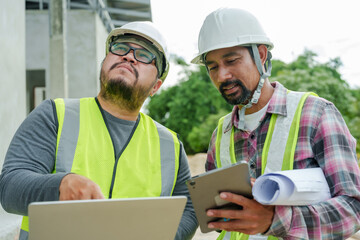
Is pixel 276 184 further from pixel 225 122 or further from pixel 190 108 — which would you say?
pixel 190 108

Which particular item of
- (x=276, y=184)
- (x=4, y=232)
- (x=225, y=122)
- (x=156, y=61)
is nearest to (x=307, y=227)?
(x=276, y=184)

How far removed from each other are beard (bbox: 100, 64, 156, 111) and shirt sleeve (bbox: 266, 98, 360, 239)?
119cm

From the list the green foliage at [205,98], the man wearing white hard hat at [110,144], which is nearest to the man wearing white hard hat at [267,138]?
the man wearing white hard hat at [110,144]

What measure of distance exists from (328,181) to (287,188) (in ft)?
1.68

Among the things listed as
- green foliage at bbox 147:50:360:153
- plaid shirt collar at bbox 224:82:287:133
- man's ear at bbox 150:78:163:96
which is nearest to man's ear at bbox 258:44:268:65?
plaid shirt collar at bbox 224:82:287:133

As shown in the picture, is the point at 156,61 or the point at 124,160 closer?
the point at 124,160

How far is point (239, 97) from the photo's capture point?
2553 millimetres

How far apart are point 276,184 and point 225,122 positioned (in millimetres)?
1177

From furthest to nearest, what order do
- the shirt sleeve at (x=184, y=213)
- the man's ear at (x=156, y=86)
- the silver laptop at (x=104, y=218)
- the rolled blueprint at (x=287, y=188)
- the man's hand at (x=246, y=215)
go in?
the man's ear at (x=156, y=86)
the shirt sleeve at (x=184, y=213)
the man's hand at (x=246, y=215)
the rolled blueprint at (x=287, y=188)
the silver laptop at (x=104, y=218)

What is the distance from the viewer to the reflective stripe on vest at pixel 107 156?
92.7 inches

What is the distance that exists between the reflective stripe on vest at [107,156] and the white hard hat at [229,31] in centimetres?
78

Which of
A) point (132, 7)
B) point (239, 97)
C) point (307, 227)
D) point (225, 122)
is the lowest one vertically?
point (307, 227)

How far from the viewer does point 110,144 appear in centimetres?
254

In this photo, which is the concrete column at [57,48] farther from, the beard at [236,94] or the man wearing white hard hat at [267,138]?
the beard at [236,94]
